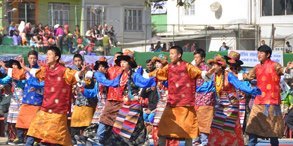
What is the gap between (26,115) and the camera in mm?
15039

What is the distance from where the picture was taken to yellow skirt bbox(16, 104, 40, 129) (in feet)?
49.1

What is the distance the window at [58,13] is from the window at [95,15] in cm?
86

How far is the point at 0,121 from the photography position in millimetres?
18062

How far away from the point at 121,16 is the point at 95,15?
10.2 feet

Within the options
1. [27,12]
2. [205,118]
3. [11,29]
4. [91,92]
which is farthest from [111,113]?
[27,12]

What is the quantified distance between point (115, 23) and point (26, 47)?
10056 mm

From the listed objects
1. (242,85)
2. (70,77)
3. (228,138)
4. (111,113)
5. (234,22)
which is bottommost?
(228,138)

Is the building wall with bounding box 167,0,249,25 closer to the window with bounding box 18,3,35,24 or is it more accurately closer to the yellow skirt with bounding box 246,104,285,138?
the window with bounding box 18,3,35,24

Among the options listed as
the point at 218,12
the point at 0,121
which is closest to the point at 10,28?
the point at 0,121

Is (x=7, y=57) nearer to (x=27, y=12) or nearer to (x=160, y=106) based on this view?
(x=27, y=12)

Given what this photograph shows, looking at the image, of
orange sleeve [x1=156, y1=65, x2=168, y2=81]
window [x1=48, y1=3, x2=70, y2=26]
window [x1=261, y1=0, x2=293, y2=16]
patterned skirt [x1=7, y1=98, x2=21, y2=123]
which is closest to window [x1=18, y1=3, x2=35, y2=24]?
window [x1=48, y1=3, x2=70, y2=26]

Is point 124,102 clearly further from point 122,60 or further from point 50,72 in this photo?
point 50,72

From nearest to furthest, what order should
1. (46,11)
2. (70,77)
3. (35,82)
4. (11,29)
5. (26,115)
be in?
(70,77), (35,82), (26,115), (11,29), (46,11)

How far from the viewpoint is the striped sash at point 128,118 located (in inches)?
540
